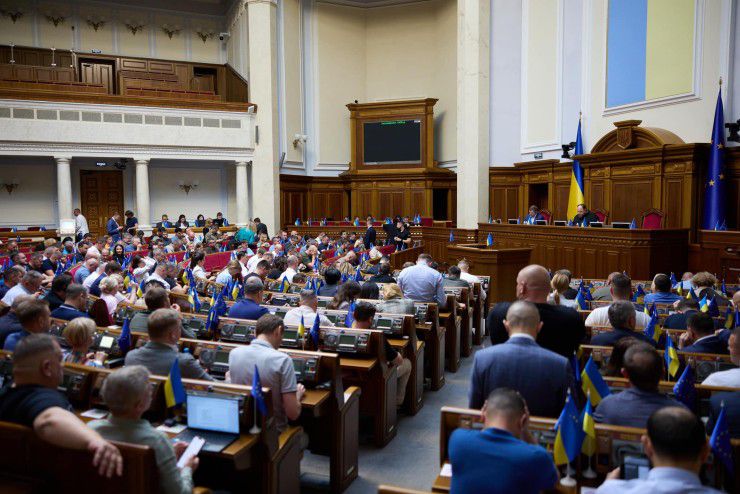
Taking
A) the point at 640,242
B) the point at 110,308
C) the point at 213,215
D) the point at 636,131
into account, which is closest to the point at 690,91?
the point at 636,131

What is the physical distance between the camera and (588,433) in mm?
2537

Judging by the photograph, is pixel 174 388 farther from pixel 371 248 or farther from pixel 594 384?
pixel 371 248

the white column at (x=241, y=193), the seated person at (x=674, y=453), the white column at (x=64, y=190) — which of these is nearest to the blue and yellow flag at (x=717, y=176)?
the seated person at (x=674, y=453)

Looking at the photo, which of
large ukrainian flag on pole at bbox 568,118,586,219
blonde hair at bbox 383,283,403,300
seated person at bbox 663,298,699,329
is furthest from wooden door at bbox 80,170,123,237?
seated person at bbox 663,298,699,329

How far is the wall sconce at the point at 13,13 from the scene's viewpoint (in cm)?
1903

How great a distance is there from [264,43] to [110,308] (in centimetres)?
1397

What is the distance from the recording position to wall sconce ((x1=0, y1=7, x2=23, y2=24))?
1903 centimetres

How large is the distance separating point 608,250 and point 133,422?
9758mm

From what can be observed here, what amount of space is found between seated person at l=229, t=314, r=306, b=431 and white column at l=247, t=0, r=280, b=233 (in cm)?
1497

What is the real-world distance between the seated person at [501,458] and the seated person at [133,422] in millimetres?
1188

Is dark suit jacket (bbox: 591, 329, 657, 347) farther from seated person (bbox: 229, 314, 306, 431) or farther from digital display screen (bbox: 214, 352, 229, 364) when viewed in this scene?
digital display screen (bbox: 214, 352, 229, 364)

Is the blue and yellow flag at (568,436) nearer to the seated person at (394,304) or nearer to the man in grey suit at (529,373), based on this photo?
the man in grey suit at (529,373)

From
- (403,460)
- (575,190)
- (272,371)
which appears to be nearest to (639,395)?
(272,371)

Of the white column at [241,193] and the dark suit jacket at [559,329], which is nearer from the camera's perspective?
the dark suit jacket at [559,329]
